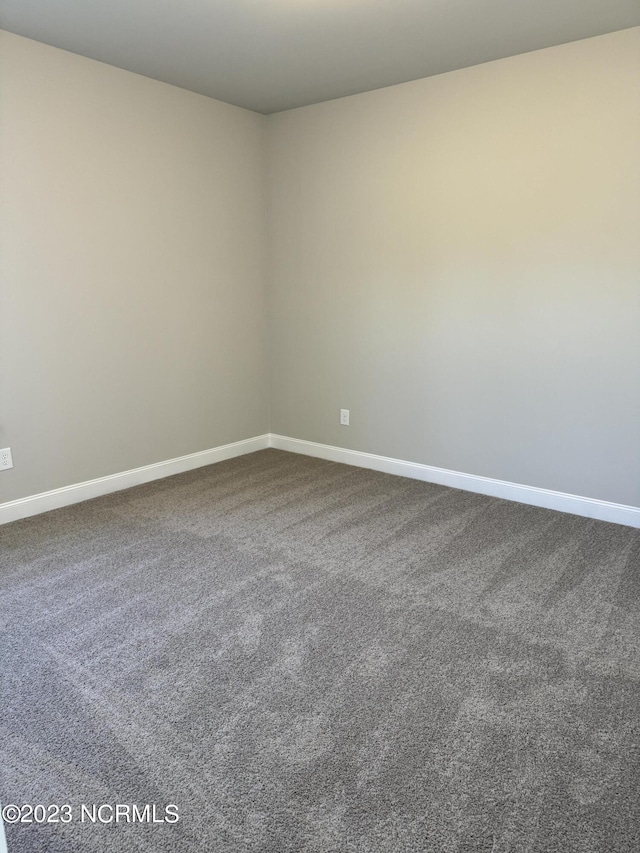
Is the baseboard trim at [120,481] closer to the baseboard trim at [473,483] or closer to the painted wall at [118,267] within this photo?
the painted wall at [118,267]

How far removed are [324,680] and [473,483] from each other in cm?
207

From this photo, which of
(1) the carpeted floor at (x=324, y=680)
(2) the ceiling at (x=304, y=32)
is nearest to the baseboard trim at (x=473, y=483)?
(1) the carpeted floor at (x=324, y=680)

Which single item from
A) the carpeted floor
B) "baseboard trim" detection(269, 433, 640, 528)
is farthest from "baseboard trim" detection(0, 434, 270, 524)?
"baseboard trim" detection(269, 433, 640, 528)

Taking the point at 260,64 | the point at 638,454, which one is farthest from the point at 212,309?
the point at 638,454

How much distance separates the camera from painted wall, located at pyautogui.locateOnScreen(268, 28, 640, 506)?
3061mm

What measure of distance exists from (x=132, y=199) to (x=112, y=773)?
3.08 metres

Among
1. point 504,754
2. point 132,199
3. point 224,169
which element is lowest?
point 504,754

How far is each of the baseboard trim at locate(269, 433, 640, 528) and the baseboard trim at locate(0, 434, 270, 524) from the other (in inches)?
15.6

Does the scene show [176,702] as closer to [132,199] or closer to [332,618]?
[332,618]

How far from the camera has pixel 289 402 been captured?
15.2ft

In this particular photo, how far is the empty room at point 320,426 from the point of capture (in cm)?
161

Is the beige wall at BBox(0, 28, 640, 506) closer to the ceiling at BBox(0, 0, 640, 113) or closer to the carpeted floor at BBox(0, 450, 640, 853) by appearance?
the ceiling at BBox(0, 0, 640, 113)

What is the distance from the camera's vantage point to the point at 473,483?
3.74m

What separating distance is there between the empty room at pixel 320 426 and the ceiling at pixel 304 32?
0.08 ft
